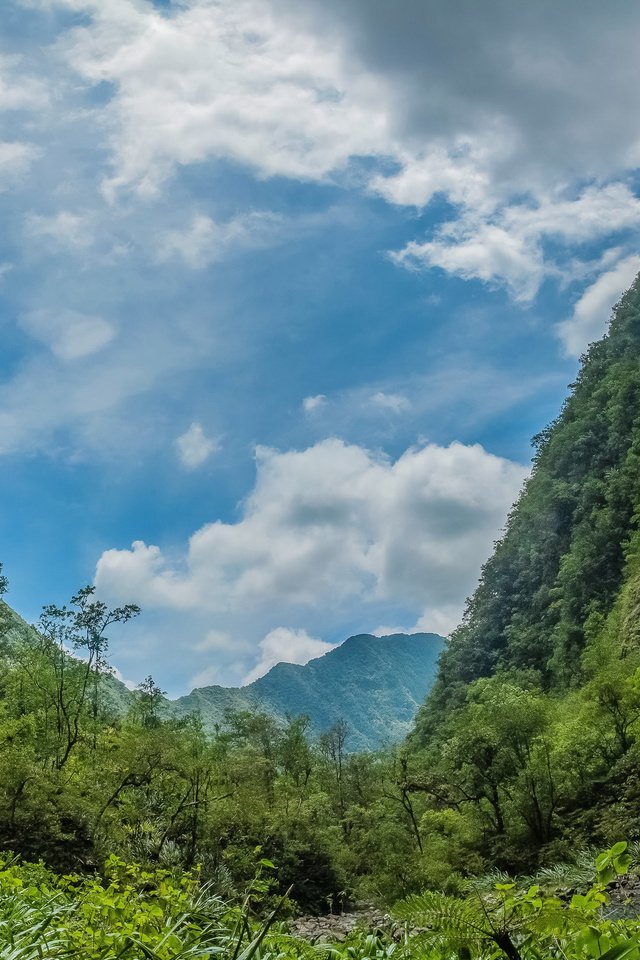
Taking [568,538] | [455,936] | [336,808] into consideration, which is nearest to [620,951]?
[455,936]

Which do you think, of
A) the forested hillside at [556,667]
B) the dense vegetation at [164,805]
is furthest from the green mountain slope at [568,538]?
the dense vegetation at [164,805]

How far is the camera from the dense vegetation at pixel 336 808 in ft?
12.0

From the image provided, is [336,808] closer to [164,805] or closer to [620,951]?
[164,805]

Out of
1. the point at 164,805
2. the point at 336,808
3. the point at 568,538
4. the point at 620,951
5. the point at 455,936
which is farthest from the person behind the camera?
the point at 568,538

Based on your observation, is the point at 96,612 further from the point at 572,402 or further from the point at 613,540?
the point at 572,402

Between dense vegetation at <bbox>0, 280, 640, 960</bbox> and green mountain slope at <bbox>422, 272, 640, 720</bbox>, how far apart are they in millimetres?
394

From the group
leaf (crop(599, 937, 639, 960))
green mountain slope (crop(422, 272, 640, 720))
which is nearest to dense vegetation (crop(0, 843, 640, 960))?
leaf (crop(599, 937, 639, 960))

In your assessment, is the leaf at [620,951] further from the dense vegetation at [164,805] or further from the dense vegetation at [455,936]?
the dense vegetation at [164,805]

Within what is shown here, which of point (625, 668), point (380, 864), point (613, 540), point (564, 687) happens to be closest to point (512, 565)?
point (613, 540)

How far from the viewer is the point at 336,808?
147 ft

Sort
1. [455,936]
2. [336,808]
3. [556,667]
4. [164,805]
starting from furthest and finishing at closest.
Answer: [556,667] → [336,808] → [164,805] → [455,936]

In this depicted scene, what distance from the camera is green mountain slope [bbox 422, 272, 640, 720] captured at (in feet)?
175

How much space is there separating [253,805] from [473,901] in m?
27.8

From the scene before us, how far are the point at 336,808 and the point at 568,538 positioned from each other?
33240 mm
